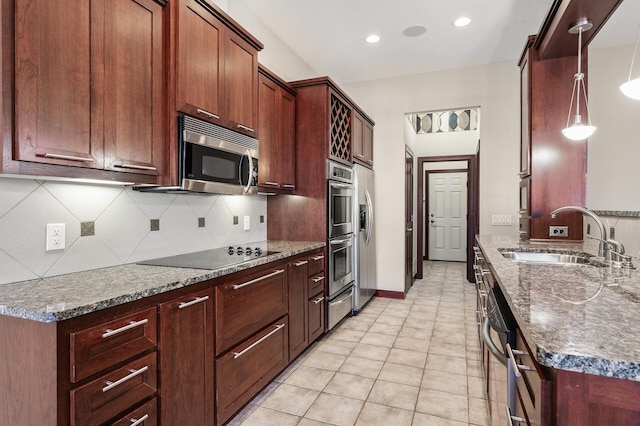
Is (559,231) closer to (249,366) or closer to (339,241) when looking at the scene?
(339,241)

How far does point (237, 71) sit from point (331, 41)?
5.66 feet

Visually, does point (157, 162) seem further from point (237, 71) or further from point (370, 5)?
point (370, 5)

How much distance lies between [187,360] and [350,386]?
4.05ft

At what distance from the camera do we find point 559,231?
2824 mm

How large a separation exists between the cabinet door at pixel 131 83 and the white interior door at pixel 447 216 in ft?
22.1

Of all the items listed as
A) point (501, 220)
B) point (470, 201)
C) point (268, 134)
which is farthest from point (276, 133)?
point (470, 201)

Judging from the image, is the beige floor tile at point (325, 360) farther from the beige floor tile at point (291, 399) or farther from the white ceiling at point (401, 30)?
the white ceiling at point (401, 30)

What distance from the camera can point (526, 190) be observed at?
10.2 ft

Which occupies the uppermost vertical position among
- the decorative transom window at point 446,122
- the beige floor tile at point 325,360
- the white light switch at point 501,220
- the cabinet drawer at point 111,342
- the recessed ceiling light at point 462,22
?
the recessed ceiling light at point 462,22

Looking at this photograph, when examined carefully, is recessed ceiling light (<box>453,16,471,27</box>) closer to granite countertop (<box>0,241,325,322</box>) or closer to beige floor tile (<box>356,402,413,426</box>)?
granite countertop (<box>0,241,325,322</box>)

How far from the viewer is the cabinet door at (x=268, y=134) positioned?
282cm

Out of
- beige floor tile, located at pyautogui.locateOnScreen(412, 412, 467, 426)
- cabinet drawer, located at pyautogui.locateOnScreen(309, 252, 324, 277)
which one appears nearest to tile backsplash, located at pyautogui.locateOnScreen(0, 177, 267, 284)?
cabinet drawer, located at pyautogui.locateOnScreen(309, 252, 324, 277)

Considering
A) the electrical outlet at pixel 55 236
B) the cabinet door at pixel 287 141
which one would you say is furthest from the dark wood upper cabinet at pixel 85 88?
the cabinet door at pixel 287 141

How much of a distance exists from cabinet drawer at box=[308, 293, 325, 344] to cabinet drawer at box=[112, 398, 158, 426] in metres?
1.57
